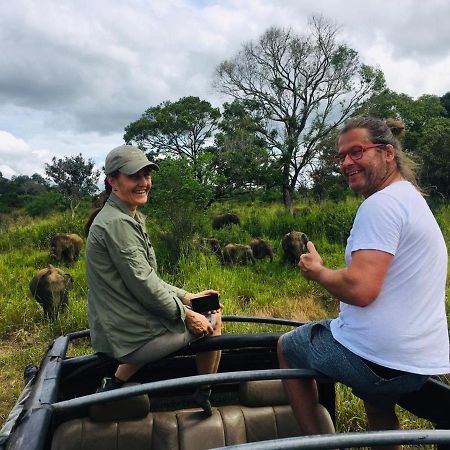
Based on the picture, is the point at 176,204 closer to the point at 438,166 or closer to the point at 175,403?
the point at 175,403

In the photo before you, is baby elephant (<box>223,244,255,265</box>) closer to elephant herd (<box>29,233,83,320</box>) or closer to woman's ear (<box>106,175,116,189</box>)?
elephant herd (<box>29,233,83,320</box>)

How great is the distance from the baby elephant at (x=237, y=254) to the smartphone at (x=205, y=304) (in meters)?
6.11

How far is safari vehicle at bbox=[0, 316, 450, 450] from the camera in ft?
5.17

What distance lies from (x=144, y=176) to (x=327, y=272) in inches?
45.7

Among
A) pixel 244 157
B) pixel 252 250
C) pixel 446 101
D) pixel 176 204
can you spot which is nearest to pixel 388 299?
pixel 176 204

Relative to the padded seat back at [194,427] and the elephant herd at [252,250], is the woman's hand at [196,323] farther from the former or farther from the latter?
the elephant herd at [252,250]

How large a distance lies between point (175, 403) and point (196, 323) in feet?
1.68

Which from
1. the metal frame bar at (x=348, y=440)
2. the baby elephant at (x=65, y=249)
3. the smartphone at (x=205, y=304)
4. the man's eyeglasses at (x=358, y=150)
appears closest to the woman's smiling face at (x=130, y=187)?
the smartphone at (x=205, y=304)

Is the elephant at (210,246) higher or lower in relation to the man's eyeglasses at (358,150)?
lower

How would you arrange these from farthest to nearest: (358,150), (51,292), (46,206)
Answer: (46,206)
(51,292)
(358,150)

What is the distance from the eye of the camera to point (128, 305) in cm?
225

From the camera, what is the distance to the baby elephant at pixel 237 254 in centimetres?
878

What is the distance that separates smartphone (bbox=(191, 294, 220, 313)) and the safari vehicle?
0.57 feet

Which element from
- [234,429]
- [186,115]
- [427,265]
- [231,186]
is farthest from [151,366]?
[186,115]
